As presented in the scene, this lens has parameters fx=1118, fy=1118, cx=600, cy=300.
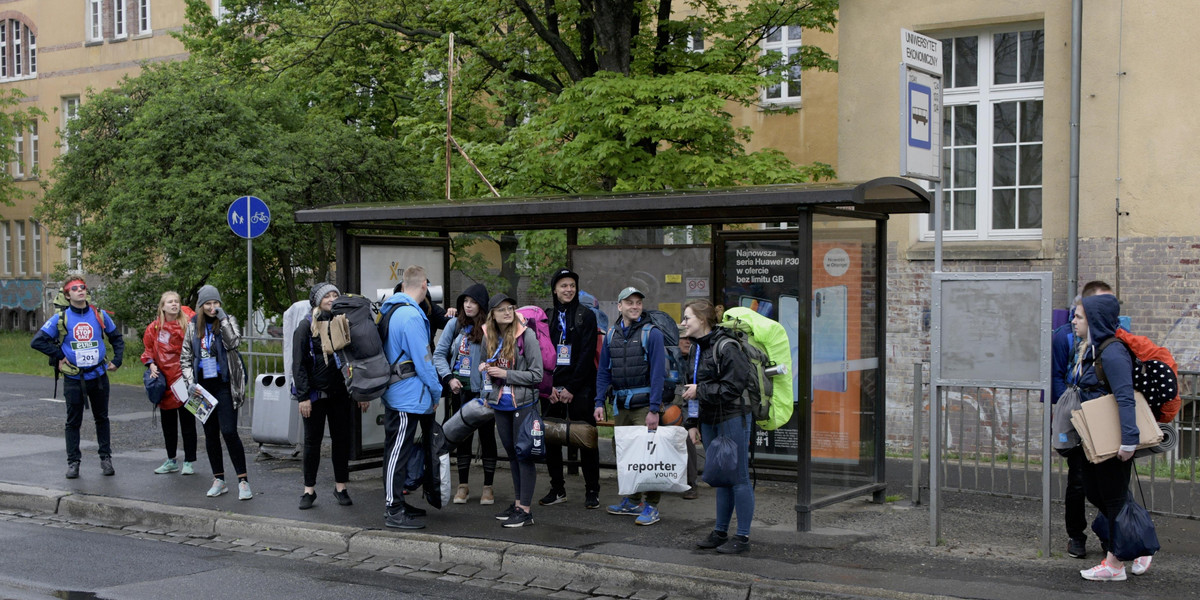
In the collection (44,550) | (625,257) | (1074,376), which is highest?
(625,257)

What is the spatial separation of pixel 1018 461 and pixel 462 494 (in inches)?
187

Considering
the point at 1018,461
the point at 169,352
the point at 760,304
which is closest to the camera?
the point at 1018,461

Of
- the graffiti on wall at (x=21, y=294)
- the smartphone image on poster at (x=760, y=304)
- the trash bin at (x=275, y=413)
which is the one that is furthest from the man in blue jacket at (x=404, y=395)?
the graffiti on wall at (x=21, y=294)

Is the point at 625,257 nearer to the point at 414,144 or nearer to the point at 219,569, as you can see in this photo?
the point at 219,569

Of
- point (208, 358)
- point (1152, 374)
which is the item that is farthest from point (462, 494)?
point (1152, 374)

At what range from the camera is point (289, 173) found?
19.4m

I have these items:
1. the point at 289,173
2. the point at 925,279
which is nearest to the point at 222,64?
the point at 289,173

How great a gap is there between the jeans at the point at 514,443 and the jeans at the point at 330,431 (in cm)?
162

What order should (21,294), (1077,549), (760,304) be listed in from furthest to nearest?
(21,294) < (760,304) < (1077,549)

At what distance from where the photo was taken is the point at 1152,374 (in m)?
6.74

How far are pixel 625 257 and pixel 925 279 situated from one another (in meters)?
5.37

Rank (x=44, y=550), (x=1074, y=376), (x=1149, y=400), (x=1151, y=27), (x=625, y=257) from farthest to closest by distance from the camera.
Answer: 1. (x=1151, y=27)
2. (x=625, y=257)
3. (x=44, y=550)
4. (x=1074, y=376)
5. (x=1149, y=400)

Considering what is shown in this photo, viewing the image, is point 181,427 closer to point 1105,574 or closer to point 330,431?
point 330,431

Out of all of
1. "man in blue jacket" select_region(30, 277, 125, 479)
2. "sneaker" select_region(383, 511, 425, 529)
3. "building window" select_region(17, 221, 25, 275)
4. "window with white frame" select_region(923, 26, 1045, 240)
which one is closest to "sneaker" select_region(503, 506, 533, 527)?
"sneaker" select_region(383, 511, 425, 529)
